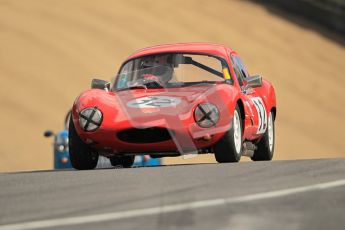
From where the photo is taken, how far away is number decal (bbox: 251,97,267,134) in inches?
406

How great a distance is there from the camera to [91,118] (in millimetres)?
8664

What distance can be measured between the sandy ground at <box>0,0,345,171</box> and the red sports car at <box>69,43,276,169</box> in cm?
873

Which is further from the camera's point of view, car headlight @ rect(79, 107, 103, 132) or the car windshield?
the car windshield

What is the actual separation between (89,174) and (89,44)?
682 inches

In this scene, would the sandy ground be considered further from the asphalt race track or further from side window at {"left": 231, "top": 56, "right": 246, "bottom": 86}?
the asphalt race track

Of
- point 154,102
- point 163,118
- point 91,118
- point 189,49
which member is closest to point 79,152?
point 91,118

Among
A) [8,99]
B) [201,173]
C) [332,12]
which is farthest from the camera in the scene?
[332,12]

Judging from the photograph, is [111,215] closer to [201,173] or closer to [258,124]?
[201,173]

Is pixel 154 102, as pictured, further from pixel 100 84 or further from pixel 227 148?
pixel 100 84

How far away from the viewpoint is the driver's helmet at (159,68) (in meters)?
9.60

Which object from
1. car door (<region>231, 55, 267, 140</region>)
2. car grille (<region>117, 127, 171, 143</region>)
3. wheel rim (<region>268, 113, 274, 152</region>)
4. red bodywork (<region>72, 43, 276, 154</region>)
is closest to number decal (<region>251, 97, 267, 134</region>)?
car door (<region>231, 55, 267, 140</region>)

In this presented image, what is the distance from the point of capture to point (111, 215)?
4.52 m

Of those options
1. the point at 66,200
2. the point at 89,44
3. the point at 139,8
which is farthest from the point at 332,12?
the point at 66,200

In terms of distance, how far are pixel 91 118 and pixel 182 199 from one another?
3.76 meters
